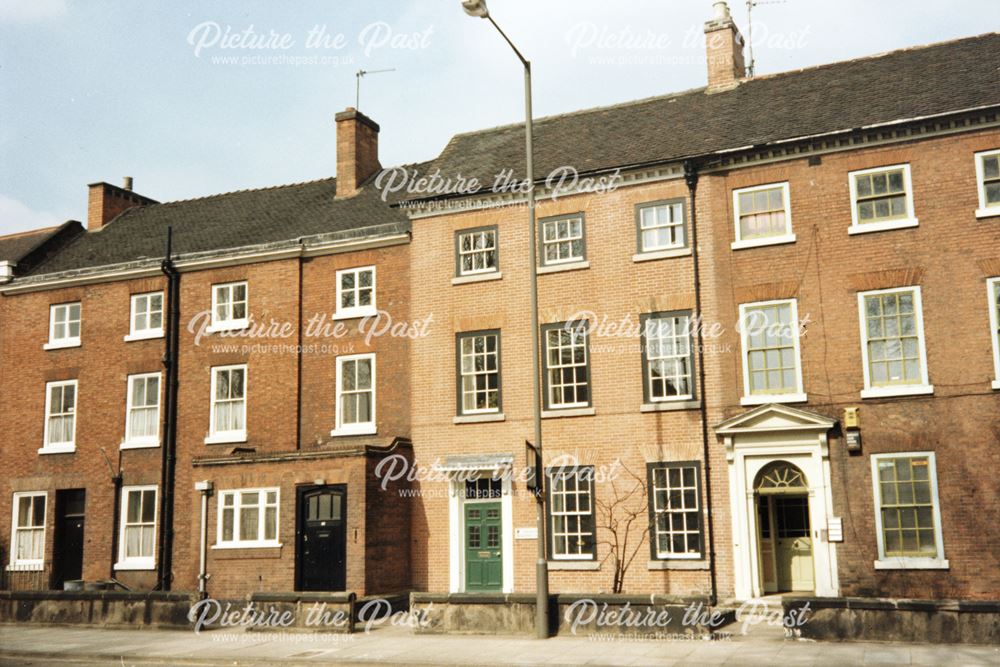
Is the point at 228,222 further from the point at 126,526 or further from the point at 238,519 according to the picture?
the point at 238,519

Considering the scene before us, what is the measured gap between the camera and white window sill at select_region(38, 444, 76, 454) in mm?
28828

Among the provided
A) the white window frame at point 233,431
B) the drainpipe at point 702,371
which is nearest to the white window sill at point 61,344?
the white window frame at point 233,431

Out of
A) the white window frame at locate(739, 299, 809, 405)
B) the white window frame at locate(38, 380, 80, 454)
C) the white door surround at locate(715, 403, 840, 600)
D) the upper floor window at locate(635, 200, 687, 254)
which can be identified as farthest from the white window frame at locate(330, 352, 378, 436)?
the white window frame at locate(739, 299, 809, 405)

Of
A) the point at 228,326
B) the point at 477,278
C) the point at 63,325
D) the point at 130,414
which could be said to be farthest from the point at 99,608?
the point at 477,278

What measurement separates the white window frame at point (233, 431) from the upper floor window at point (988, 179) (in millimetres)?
18803

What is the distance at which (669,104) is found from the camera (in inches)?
1016

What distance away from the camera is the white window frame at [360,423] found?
2523cm

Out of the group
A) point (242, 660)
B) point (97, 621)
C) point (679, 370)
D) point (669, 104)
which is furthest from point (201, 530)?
point (669, 104)

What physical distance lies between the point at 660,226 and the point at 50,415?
767 inches

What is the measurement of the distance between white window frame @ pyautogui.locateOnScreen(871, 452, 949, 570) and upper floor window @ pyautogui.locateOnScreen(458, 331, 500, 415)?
28.8ft

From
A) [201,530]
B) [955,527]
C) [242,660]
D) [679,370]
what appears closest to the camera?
[242,660]

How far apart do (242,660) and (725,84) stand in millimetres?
18270

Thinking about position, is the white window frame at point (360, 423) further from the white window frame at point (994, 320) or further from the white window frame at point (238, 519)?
the white window frame at point (994, 320)

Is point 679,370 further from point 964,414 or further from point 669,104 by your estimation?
point 669,104
